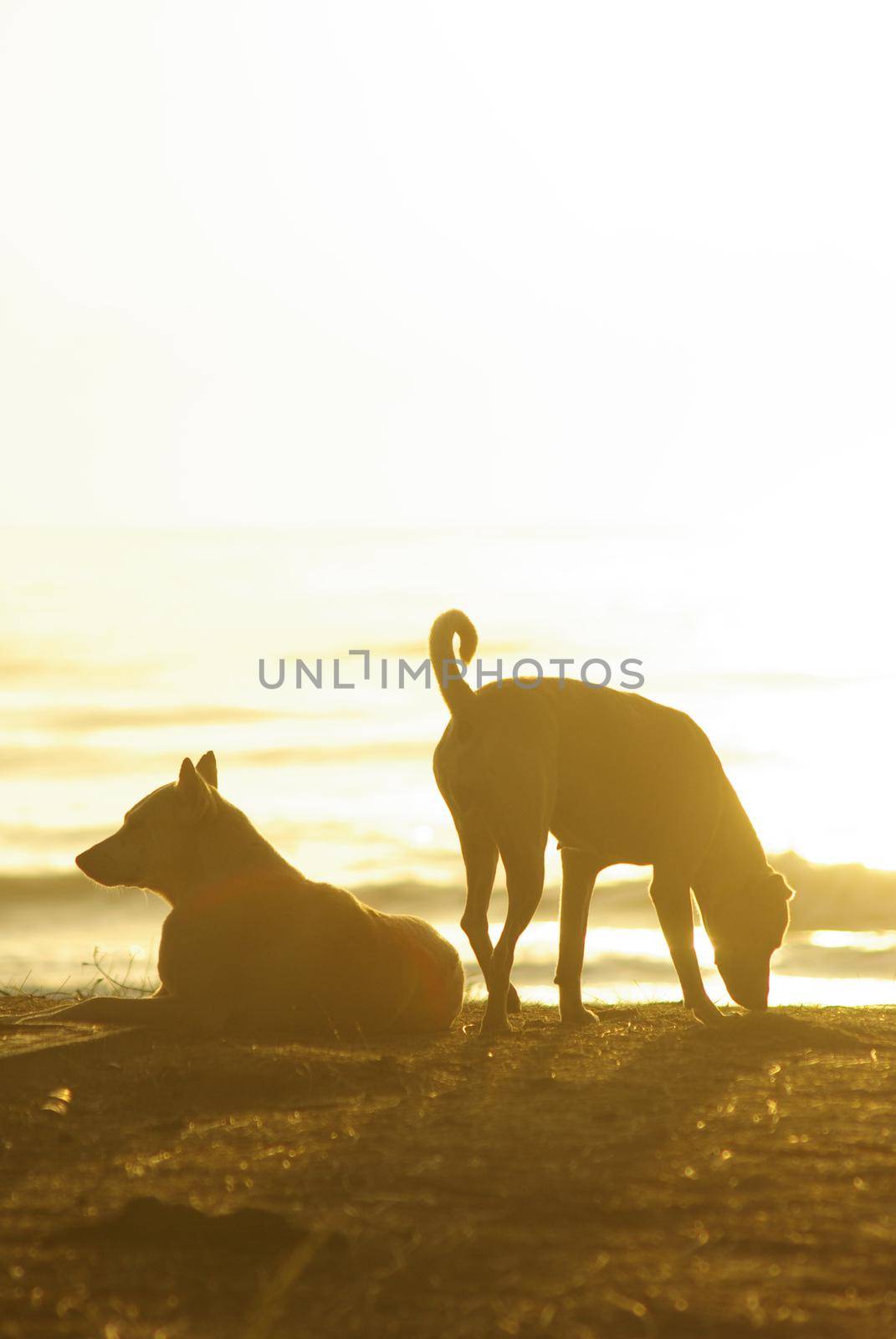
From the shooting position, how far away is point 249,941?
8.88 meters

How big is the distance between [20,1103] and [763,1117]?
2.75m

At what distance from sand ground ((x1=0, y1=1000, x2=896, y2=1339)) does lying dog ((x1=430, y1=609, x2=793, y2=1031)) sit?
1.53m

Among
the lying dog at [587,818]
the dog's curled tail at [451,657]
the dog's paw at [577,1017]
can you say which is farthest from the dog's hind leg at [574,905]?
the dog's curled tail at [451,657]

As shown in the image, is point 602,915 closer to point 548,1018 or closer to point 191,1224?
point 548,1018

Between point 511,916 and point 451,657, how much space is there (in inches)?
55.0

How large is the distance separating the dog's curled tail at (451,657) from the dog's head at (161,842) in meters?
1.44

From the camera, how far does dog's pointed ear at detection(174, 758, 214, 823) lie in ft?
30.5

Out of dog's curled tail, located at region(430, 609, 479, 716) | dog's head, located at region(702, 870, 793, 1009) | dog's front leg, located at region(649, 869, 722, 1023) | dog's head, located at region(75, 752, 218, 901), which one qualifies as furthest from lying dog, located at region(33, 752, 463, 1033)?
dog's head, located at region(702, 870, 793, 1009)

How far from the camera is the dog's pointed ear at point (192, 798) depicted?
9.28 m

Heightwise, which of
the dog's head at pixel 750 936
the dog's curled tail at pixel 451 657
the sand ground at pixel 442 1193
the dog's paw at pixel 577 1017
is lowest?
the dog's paw at pixel 577 1017

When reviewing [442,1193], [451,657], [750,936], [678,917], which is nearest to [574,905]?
[678,917]

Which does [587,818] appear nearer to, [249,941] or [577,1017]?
[577,1017]

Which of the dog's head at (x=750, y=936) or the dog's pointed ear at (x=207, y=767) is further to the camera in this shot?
the dog's head at (x=750, y=936)

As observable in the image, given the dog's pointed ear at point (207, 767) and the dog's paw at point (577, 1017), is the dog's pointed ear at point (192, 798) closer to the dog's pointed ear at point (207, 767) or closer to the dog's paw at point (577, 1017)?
the dog's pointed ear at point (207, 767)
